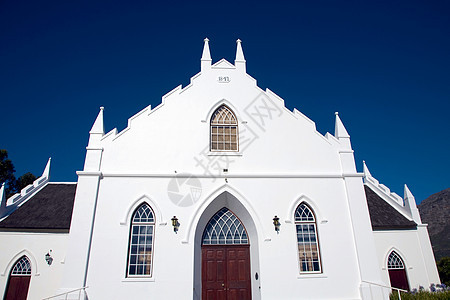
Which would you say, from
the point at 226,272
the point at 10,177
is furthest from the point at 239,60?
the point at 10,177

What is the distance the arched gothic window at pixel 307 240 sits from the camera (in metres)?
11.3

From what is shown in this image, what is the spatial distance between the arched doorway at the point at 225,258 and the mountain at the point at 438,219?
153 feet

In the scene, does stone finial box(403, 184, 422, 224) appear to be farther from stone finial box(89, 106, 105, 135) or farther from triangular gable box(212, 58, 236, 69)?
stone finial box(89, 106, 105, 135)

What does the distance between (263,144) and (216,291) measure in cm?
596

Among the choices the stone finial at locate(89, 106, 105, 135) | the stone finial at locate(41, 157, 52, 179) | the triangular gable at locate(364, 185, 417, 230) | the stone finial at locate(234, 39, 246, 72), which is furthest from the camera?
the stone finial at locate(41, 157, 52, 179)

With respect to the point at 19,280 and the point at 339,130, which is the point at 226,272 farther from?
→ the point at 19,280

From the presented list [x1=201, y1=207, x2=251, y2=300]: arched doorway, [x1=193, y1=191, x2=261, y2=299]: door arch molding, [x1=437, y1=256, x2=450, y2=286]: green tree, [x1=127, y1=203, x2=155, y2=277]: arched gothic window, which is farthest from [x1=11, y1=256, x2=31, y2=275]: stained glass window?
[x1=437, y1=256, x2=450, y2=286]: green tree

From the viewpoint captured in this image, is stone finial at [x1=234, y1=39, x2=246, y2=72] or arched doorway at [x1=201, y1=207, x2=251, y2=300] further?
stone finial at [x1=234, y1=39, x2=246, y2=72]

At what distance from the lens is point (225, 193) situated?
1188cm

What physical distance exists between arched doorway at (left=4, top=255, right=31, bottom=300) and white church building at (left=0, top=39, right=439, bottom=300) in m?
0.04

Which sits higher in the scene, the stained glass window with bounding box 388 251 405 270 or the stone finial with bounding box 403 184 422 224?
the stone finial with bounding box 403 184 422 224

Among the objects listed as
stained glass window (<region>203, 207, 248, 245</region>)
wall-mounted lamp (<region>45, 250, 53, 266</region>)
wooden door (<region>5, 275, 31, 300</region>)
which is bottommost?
wooden door (<region>5, 275, 31, 300</region>)

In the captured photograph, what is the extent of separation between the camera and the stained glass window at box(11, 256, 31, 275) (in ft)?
44.5

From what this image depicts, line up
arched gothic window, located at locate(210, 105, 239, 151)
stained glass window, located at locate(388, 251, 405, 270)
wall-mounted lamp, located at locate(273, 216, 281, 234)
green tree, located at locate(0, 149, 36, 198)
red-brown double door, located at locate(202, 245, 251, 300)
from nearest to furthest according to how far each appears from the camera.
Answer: red-brown double door, located at locate(202, 245, 251, 300) < wall-mounted lamp, located at locate(273, 216, 281, 234) < arched gothic window, located at locate(210, 105, 239, 151) < stained glass window, located at locate(388, 251, 405, 270) < green tree, located at locate(0, 149, 36, 198)
